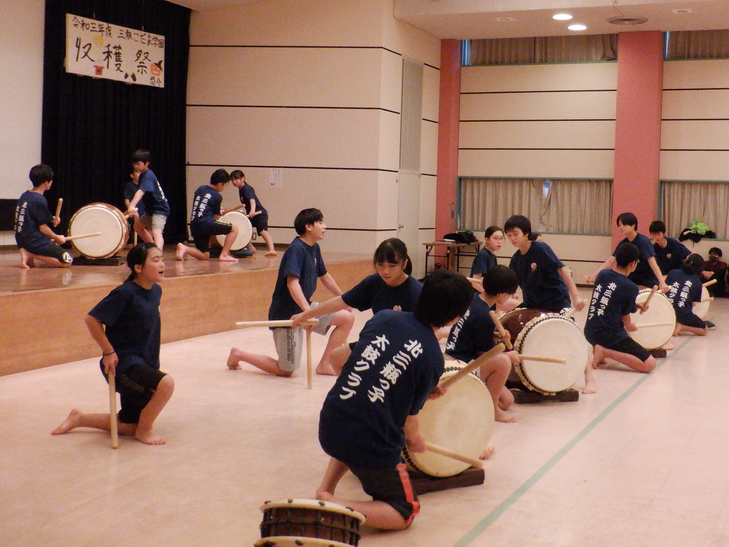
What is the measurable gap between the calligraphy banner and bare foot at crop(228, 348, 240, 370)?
5374mm

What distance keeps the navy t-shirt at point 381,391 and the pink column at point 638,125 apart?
374 inches

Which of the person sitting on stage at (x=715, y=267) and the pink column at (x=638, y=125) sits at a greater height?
the pink column at (x=638, y=125)

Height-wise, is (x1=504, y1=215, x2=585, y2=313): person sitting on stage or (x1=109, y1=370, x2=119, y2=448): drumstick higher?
(x1=504, y1=215, x2=585, y2=313): person sitting on stage

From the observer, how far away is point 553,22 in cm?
1102

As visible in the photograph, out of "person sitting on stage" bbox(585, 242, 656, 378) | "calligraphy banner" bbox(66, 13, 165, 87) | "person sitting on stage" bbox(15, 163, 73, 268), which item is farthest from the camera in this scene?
"calligraphy banner" bbox(66, 13, 165, 87)

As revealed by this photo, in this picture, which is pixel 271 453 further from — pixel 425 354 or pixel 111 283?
pixel 111 283

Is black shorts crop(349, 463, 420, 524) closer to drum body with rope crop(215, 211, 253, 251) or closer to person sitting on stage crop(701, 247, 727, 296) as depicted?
drum body with rope crop(215, 211, 253, 251)

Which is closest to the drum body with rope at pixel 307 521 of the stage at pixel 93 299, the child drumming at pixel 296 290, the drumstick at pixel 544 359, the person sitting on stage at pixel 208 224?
the drumstick at pixel 544 359

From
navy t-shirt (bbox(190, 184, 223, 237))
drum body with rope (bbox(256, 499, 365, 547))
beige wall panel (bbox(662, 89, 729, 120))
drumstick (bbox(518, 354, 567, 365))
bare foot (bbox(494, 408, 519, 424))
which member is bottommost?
bare foot (bbox(494, 408, 519, 424))

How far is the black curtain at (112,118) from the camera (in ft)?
31.6

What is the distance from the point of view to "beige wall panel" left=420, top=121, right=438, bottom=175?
1227cm

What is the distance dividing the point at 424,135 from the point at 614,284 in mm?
6700

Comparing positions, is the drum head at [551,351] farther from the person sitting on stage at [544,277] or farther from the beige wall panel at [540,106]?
the beige wall panel at [540,106]

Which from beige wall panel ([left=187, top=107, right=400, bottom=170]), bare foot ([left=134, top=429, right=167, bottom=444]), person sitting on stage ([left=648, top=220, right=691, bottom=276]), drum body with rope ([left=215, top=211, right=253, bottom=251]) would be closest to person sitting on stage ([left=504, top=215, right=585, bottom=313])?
bare foot ([left=134, top=429, right=167, bottom=444])
